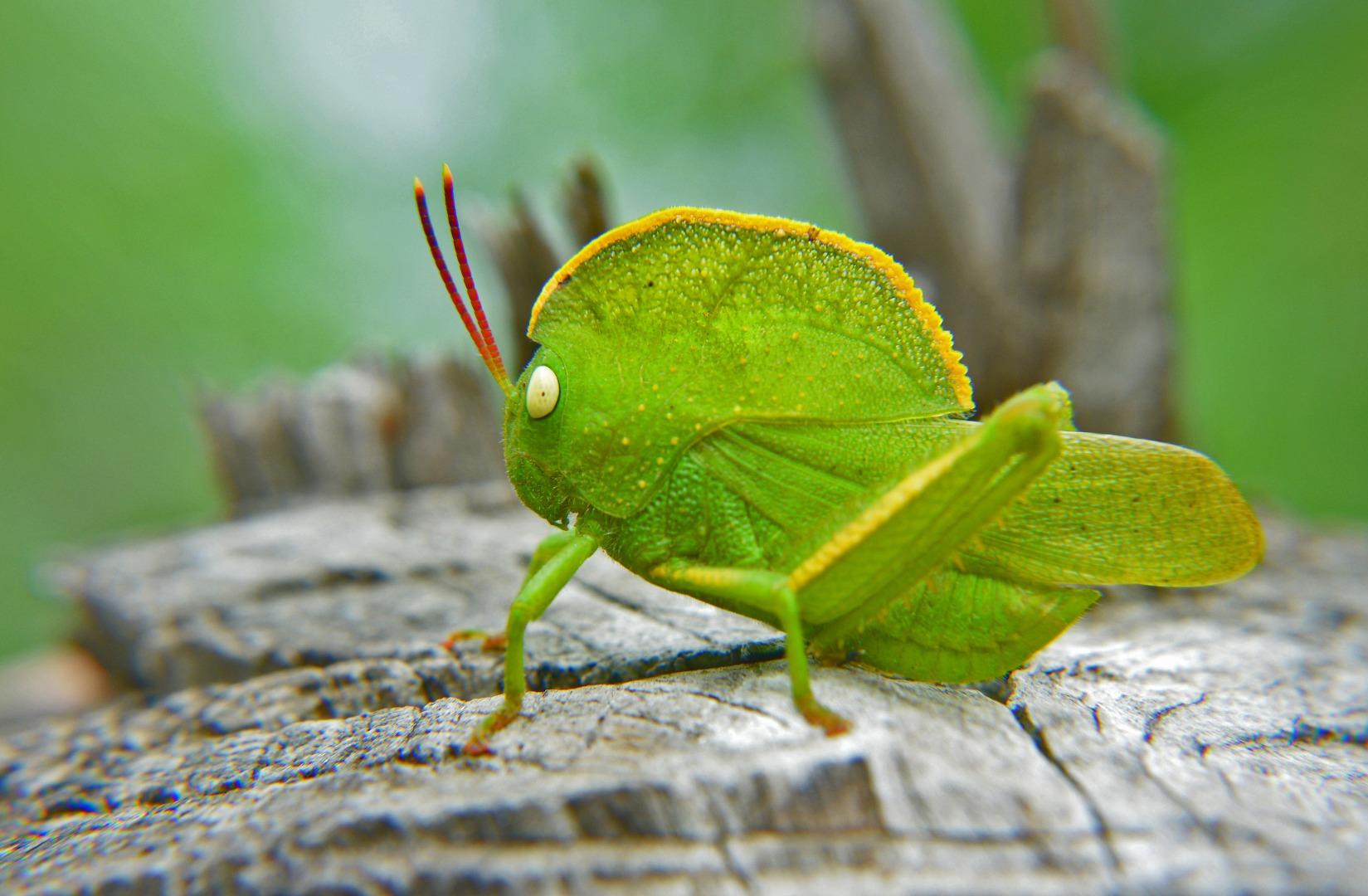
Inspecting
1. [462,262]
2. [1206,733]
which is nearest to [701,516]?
[462,262]

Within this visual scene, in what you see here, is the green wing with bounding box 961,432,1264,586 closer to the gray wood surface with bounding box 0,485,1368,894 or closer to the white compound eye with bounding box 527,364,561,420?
the gray wood surface with bounding box 0,485,1368,894

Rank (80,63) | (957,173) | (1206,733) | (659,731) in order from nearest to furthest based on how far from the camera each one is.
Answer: (659,731) → (1206,733) → (957,173) → (80,63)

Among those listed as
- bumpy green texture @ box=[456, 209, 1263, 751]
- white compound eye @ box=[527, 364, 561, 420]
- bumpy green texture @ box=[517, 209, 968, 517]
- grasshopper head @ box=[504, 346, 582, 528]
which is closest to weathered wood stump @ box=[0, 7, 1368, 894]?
bumpy green texture @ box=[456, 209, 1263, 751]

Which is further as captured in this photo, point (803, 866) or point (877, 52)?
point (877, 52)

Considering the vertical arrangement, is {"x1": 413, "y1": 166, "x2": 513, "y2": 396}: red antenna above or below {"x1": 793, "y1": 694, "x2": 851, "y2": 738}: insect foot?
above

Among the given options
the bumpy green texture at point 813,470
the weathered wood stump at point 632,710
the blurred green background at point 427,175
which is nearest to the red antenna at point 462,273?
the bumpy green texture at point 813,470

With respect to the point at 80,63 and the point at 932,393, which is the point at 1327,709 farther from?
the point at 80,63

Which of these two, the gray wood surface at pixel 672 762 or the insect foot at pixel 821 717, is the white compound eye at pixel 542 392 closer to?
the gray wood surface at pixel 672 762
